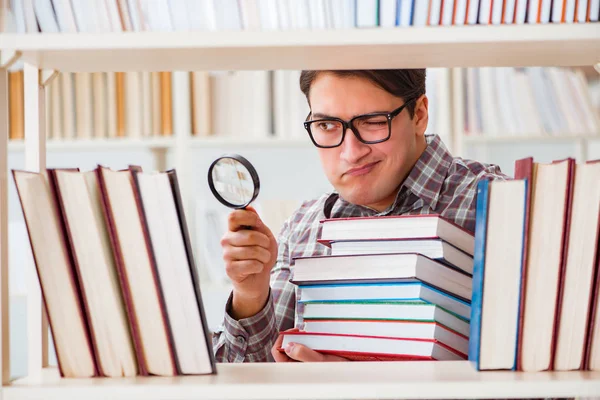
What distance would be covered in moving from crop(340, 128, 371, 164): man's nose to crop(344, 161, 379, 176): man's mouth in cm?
3

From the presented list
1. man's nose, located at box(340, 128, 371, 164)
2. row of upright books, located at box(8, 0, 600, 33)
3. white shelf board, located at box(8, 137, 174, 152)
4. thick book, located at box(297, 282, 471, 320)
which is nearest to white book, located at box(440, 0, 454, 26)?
row of upright books, located at box(8, 0, 600, 33)

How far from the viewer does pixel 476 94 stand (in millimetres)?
2492

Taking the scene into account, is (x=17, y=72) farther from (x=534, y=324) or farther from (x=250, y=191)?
(x=534, y=324)

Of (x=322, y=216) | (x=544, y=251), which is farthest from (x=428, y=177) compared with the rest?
(x=544, y=251)

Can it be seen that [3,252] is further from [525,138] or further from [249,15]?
[525,138]

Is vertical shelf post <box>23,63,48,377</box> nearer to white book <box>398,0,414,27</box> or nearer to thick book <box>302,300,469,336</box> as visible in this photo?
thick book <box>302,300,469,336</box>

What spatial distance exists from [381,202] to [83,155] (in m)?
2.02

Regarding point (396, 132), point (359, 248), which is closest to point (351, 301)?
point (359, 248)

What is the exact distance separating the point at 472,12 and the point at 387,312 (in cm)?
41

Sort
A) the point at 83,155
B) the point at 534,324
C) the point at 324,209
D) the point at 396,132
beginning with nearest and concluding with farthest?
the point at 534,324 < the point at 396,132 < the point at 324,209 < the point at 83,155

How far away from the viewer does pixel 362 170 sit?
140cm

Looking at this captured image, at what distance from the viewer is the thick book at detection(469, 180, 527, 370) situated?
2.45 feet

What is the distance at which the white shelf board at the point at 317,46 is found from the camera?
75 cm

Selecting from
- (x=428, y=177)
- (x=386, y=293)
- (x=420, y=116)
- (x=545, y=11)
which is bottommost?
(x=386, y=293)
